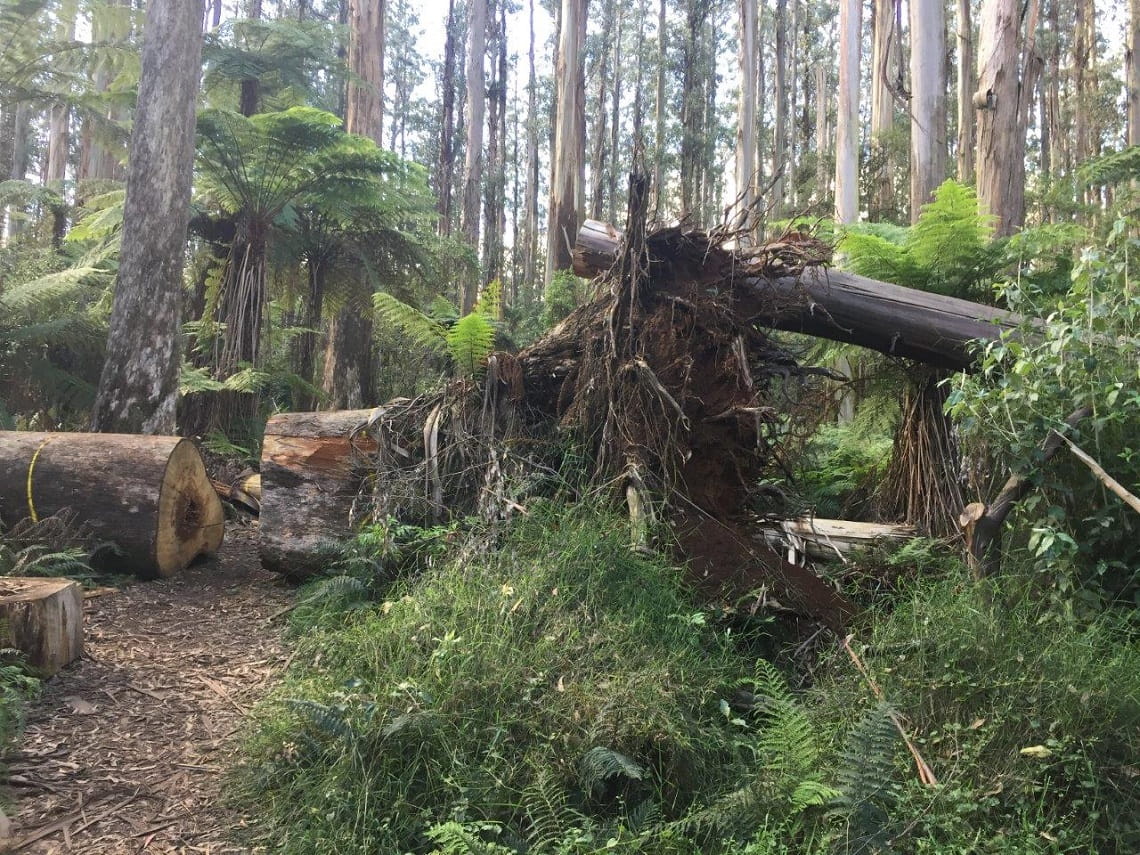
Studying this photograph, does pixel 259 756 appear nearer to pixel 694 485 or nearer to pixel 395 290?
pixel 694 485

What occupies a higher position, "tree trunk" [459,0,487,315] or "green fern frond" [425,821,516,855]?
"tree trunk" [459,0,487,315]

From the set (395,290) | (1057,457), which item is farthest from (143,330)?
(1057,457)

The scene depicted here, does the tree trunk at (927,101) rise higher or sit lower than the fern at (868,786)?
higher

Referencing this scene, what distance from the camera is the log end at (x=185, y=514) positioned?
5.34 m

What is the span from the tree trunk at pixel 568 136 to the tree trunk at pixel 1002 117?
7341 millimetres

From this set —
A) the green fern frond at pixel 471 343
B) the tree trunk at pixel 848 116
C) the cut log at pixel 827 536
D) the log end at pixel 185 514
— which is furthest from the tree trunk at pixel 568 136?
the cut log at pixel 827 536

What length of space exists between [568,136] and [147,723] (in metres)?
12.7

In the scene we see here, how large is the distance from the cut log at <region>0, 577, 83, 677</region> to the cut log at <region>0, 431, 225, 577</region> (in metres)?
1.31

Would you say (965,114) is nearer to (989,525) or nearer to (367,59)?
(367,59)

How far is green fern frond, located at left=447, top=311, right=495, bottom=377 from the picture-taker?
5043 mm

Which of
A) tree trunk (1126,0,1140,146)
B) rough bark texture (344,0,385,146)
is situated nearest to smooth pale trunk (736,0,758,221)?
tree trunk (1126,0,1140,146)

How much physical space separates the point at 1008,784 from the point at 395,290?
9.62 m

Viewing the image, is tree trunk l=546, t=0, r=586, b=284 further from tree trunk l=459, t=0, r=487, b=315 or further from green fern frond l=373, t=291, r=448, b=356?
green fern frond l=373, t=291, r=448, b=356

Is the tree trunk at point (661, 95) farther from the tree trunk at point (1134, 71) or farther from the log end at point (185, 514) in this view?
the log end at point (185, 514)
